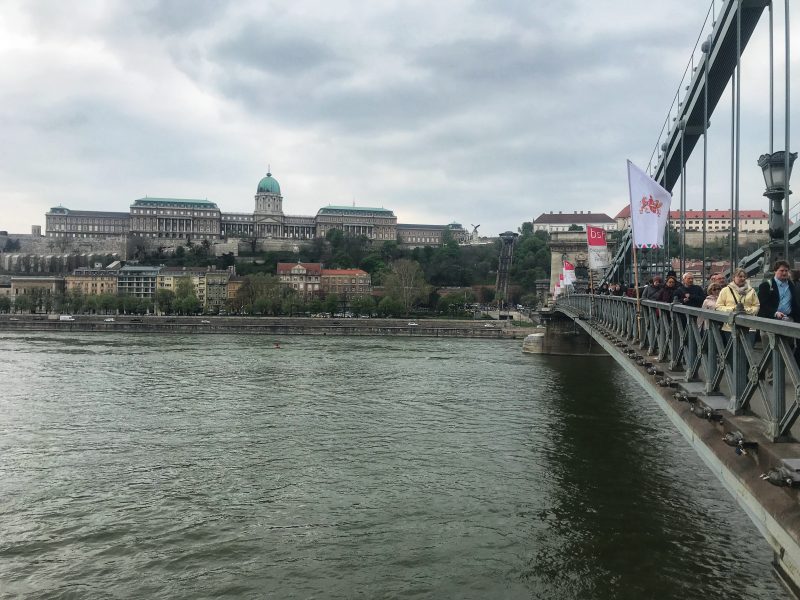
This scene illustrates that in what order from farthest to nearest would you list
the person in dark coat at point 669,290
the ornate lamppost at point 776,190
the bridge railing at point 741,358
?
the ornate lamppost at point 776,190, the person in dark coat at point 669,290, the bridge railing at point 741,358

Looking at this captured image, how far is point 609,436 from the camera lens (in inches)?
604

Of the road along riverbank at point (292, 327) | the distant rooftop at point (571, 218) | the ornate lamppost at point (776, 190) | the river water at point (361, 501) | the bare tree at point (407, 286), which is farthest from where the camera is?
the distant rooftop at point (571, 218)

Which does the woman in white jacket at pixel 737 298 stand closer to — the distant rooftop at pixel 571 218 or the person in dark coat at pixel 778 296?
the person in dark coat at pixel 778 296

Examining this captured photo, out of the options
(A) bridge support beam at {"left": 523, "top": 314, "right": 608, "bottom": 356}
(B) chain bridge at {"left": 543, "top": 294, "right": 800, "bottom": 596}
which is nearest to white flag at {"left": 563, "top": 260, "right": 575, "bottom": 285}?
(A) bridge support beam at {"left": 523, "top": 314, "right": 608, "bottom": 356}

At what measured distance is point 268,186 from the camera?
152 m

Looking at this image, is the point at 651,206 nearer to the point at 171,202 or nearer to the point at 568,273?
the point at 568,273

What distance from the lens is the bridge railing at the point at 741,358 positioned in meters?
4.38

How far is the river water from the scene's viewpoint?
25.2ft

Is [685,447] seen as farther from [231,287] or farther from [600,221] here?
[600,221]

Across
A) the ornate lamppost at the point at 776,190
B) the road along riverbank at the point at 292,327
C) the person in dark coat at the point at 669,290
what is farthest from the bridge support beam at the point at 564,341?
the person in dark coat at the point at 669,290

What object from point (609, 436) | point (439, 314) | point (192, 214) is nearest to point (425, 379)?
point (609, 436)

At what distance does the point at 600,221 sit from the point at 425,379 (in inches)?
4261

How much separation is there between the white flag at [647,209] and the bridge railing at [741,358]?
114cm

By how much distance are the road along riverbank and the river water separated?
39164 mm
